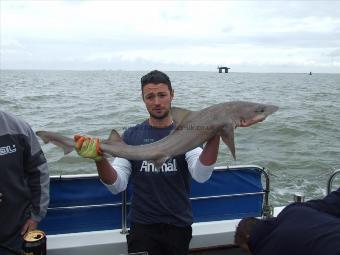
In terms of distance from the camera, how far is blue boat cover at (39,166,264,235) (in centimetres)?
436

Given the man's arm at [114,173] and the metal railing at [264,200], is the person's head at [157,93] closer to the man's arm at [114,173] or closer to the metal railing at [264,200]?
the man's arm at [114,173]

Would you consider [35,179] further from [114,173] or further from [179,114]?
[179,114]

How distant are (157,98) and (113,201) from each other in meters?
1.37

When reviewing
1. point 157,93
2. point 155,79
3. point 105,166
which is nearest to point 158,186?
point 105,166

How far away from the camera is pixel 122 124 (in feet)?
58.0

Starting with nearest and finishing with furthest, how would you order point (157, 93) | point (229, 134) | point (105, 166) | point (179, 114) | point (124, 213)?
point (229, 134)
point (179, 114)
point (105, 166)
point (157, 93)
point (124, 213)

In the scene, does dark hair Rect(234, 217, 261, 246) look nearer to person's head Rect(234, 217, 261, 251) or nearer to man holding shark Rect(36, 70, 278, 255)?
person's head Rect(234, 217, 261, 251)

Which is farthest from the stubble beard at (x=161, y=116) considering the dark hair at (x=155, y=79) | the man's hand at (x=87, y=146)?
the man's hand at (x=87, y=146)

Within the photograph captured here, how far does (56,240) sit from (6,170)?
1.02 meters

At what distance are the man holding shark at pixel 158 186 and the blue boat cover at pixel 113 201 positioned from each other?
0.63m

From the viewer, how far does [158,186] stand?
3.80 metres

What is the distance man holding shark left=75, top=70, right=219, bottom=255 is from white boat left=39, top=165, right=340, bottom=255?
0.51m

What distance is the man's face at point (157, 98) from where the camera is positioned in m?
3.71

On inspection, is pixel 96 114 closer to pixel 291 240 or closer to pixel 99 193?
pixel 99 193
